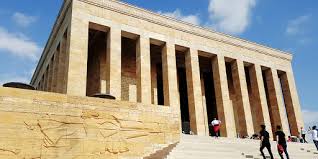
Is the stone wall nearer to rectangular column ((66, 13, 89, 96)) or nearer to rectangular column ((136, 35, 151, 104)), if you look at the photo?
rectangular column ((66, 13, 89, 96))

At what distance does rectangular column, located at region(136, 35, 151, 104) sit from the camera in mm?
18453

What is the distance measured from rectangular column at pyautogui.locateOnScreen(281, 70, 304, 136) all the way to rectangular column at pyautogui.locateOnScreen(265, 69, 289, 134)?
138 centimetres

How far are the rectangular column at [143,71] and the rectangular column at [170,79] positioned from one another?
1.35 metres

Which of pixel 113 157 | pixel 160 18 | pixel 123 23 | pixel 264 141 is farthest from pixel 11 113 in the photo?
pixel 160 18

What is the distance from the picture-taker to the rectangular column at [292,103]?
2489cm

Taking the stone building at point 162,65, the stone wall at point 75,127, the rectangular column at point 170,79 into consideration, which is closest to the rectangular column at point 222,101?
the stone building at point 162,65

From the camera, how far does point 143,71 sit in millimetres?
18969

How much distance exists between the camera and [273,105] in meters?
24.7

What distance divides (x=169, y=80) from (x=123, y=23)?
4.50 metres

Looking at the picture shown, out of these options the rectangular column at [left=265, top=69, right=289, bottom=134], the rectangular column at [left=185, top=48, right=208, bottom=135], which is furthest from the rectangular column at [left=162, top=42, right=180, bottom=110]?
the rectangular column at [left=265, top=69, right=289, bottom=134]

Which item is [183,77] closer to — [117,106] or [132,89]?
[132,89]

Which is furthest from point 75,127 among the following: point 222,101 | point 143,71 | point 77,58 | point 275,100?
point 275,100

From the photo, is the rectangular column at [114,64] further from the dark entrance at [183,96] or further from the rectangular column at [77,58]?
the dark entrance at [183,96]

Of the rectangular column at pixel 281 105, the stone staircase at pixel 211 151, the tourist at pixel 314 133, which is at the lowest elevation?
the stone staircase at pixel 211 151
